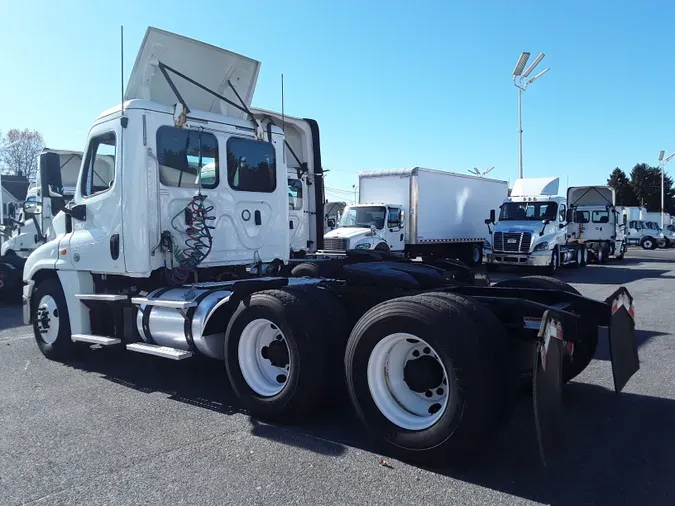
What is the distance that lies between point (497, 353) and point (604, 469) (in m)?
1.12

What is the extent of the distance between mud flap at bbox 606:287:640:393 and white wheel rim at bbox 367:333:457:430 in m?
1.41

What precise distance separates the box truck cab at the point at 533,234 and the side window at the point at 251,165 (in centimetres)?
1471

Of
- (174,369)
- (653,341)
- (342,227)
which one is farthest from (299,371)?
(342,227)

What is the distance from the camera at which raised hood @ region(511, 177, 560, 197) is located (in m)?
22.7

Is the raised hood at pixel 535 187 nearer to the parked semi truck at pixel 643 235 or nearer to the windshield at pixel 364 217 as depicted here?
the windshield at pixel 364 217

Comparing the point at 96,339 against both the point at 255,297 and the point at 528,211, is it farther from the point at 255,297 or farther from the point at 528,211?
the point at 528,211

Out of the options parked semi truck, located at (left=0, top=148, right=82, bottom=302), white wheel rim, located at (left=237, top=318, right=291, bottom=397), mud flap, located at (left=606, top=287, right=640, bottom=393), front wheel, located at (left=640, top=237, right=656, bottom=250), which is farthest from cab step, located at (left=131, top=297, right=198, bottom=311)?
front wheel, located at (left=640, top=237, right=656, bottom=250)

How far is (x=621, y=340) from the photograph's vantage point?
4.62 metres

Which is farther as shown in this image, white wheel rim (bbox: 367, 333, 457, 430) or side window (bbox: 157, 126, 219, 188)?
side window (bbox: 157, 126, 219, 188)

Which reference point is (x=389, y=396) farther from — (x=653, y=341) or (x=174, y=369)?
(x=653, y=341)

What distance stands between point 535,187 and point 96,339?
2023 cm

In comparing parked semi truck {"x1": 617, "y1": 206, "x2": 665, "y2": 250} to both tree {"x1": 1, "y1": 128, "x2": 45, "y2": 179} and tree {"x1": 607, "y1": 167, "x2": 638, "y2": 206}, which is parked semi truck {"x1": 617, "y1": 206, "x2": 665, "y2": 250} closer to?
tree {"x1": 607, "y1": 167, "x2": 638, "y2": 206}

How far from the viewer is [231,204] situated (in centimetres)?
677

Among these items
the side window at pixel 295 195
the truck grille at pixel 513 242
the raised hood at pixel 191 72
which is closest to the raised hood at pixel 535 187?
the truck grille at pixel 513 242
